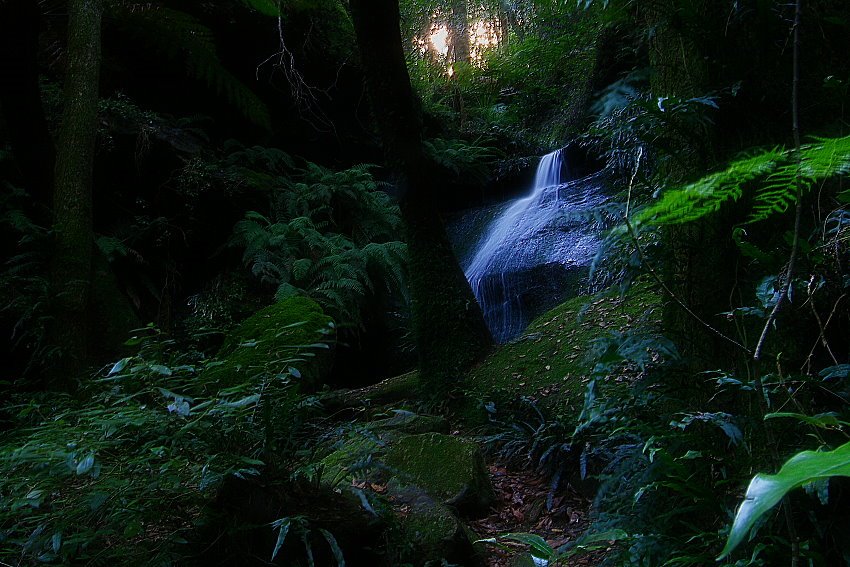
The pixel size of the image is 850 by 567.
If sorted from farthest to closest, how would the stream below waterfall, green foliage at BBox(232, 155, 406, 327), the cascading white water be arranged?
1. the cascading white water
2. the stream below waterfall
3. green foliage at BBox(232, 155, 406, 327)

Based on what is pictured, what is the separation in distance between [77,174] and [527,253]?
5.72 m

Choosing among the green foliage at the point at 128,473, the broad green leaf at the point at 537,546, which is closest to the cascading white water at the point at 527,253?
the green foliage at the point at 128,473

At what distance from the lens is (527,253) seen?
26.6ft

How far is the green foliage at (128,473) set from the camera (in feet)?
5.75

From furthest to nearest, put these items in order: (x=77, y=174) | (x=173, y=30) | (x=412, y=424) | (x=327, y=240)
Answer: (x=327, y=240) → (x=173, y=30) → (x=412, y=424) → (x=77, y=174)

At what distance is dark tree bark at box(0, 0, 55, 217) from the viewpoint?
4.43m

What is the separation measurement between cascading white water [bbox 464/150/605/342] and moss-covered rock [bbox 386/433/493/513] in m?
3.69

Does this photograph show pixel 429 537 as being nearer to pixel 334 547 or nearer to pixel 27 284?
pixel 334 547

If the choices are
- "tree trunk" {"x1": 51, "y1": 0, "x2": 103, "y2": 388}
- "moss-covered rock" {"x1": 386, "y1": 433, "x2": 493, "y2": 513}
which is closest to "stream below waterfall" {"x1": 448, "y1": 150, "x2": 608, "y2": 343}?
"moss-covered rock" {"x1": 386, "y1": 433, "x2": 493, "y2": 513}

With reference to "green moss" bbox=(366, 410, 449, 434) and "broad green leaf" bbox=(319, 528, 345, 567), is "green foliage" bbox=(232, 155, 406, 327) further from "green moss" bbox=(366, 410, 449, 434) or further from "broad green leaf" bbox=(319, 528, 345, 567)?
"broad green leaf" bbox=(319, 528, 345, 567)

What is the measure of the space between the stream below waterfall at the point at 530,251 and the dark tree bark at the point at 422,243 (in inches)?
70.4

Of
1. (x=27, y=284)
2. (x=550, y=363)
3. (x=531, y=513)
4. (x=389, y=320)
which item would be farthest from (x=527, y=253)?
(x=27, y=284)

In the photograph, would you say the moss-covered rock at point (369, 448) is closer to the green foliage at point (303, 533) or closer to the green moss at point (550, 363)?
the green foliage at point (303, 533)

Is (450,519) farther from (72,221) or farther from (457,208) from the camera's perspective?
(457,208)
